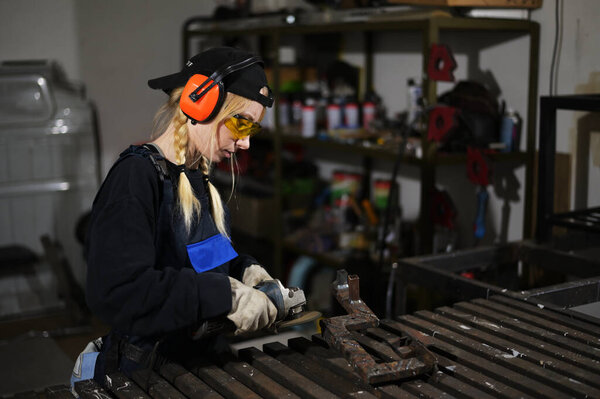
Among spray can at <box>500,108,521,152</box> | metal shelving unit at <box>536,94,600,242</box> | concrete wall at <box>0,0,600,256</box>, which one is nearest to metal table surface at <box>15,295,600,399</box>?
metal shelving unit at <box>536,94,600,242</box>

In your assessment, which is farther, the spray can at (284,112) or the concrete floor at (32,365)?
the spray can at (284,112)

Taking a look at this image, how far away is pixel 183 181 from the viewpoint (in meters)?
1.54

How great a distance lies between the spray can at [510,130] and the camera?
9.25 feet

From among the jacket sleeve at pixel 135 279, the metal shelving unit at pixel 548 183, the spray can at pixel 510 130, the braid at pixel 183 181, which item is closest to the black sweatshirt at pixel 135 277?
the jacket sleeve at pixel 135 279

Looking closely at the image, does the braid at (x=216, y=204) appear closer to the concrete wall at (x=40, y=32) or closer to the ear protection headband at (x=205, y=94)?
the ear protection headband at (x=205, y=94)

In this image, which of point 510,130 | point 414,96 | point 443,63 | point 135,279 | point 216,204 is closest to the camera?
point 135,279

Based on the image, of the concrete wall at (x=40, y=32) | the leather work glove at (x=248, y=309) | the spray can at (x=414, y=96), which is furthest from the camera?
the concrete wall at (x=40, y=32)

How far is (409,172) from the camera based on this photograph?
3514 millimetres

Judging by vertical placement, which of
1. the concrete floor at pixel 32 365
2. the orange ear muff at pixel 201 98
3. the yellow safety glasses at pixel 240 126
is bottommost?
the concrete floor at pixel 32 365

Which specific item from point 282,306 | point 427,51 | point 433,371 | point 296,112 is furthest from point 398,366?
point 296,112

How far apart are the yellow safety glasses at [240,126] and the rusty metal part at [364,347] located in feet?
1.19

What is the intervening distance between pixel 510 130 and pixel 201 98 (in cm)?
169

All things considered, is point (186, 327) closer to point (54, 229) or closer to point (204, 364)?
point (204, 364)

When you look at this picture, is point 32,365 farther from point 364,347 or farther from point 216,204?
point 364,347
